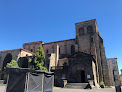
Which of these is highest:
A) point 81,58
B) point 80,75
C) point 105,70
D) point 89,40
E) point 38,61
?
point 89,40

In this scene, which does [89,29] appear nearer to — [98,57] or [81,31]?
[81,31]

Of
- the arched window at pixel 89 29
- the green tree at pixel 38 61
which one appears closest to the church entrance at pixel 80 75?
the green tree at pixel 38 61

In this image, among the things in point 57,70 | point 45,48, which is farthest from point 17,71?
point 45,48

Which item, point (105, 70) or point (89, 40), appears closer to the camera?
point (105, 70)

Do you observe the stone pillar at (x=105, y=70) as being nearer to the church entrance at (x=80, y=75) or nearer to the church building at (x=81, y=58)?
the church building at (x=81, y=58)

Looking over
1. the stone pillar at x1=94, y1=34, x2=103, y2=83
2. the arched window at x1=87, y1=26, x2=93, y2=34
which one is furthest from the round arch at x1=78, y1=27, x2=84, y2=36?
the stone pillar at x1=94, y1=34, x2=103, y2=83

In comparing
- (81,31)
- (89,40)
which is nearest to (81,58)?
(89,40)

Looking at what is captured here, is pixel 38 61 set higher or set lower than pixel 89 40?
lower

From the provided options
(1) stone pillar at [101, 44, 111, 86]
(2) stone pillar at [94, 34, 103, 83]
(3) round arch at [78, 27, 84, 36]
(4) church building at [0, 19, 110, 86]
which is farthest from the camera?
(3) round arch at [78, 27, 84, 36]

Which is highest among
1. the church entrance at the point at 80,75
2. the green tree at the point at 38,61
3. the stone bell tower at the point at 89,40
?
the stone bell tower at the point at 89,40

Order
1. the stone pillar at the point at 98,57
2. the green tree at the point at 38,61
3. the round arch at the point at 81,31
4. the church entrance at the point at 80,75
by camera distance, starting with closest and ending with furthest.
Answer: the church entrance at the point at 80,75 → the green tree at the point at 38,61 → the stone pillar at the point at 98,57 → the round arch at the point at 81,31

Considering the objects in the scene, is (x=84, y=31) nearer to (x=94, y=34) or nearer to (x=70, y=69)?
(x=94, y=34)

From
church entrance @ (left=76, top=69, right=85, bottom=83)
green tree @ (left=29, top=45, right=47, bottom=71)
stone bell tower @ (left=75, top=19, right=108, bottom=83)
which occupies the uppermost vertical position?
stone bell tower @ (left=75, top=19, right=108, bottom=83)

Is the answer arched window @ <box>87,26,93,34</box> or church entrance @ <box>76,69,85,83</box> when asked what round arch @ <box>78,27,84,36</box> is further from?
church entrance @ <box>76,69,85,83</box>
